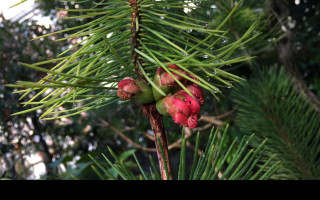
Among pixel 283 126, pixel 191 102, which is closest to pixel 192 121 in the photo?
pixel 191 102

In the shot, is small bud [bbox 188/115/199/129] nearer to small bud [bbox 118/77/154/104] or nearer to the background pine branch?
small bud [bbox 118/77/154/104]

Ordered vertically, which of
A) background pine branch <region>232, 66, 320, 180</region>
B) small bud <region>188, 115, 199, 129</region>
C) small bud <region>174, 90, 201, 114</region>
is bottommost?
background pine branch <region>232, 66, 320, 180</region>

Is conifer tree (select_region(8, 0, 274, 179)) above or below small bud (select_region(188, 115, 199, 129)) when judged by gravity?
above

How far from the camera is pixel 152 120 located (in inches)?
6.1

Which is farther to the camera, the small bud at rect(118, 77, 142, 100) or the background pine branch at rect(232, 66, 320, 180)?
the background pine branch at rect(232, 66, 320, 180)

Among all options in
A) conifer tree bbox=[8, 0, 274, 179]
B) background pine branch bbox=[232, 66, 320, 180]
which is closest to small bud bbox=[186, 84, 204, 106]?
conifer tree bbox=[8, 0, 274, 179]

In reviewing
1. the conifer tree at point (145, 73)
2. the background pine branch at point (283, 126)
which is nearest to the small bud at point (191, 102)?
the conifer tree at point (145, 73)

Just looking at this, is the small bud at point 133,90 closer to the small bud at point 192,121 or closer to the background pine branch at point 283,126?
the small bud at point 192,121

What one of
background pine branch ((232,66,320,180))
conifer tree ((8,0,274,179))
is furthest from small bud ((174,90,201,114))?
background pine branch ((232,66,320,180))

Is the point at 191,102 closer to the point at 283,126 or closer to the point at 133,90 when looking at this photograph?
the point at 133,90

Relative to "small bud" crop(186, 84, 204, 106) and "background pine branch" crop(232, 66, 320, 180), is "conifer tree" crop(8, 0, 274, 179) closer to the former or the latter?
"small bud" crop(186, 84, 204, 106)

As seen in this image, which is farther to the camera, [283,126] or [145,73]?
[283,126]
